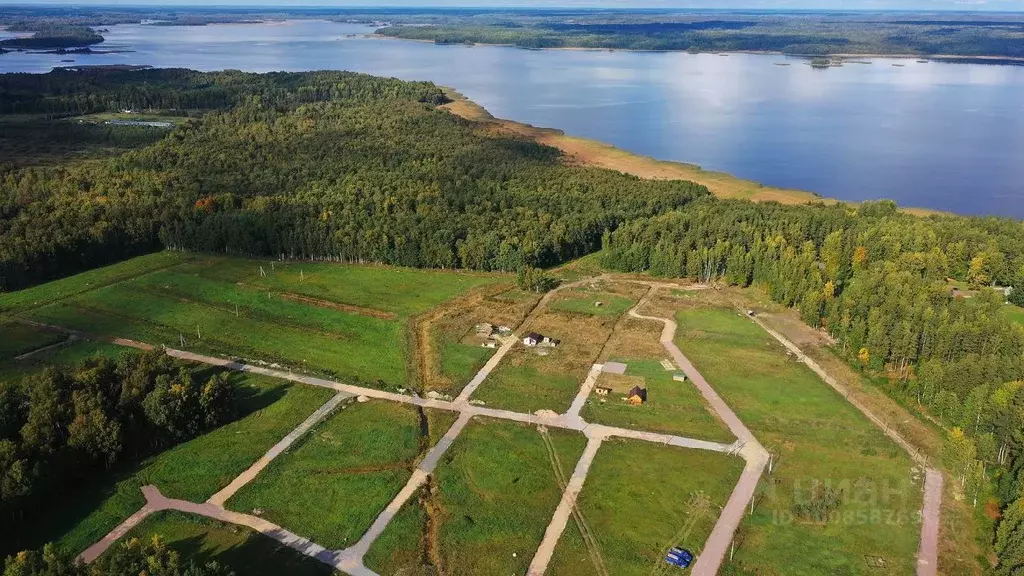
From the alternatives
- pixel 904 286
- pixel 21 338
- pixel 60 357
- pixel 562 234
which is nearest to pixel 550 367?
pixel 562 234

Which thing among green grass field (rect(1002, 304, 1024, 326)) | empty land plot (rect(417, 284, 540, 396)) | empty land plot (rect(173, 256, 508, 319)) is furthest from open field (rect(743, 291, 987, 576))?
empty land plot (rect(173, 256, 508, 319))

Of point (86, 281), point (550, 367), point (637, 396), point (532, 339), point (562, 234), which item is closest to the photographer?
point (637, 396)

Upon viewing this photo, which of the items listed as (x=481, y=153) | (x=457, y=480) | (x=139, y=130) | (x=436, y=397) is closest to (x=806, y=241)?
(x=436, y=397)

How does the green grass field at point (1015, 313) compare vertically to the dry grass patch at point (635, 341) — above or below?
above

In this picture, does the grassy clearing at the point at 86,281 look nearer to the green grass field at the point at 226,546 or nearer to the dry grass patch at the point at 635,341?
the green grass field at the point at 226,546

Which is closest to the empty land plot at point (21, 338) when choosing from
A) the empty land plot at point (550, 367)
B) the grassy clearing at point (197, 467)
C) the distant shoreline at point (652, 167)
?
the grassy clearing at point (197, 467)


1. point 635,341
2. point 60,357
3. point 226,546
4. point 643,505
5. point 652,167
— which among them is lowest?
point 226,546

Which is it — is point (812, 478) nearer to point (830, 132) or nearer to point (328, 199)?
point (328, 199)
